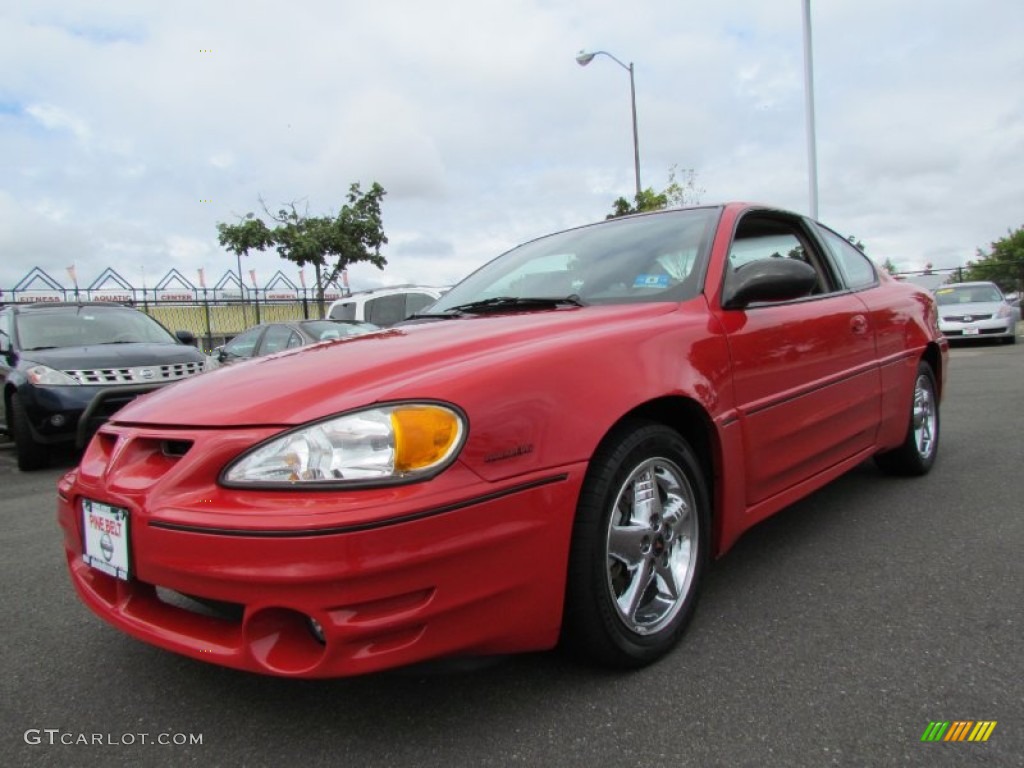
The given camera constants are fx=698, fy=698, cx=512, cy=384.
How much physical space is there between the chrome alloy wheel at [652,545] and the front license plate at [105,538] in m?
1.24

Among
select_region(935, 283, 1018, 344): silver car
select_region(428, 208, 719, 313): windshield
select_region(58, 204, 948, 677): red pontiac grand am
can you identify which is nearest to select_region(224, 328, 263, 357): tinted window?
select_region(428, 208, 719, 313): windshield

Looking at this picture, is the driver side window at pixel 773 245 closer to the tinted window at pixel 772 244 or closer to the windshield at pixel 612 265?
the tinted window at pixel 772 244

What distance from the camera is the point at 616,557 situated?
78.0 inches

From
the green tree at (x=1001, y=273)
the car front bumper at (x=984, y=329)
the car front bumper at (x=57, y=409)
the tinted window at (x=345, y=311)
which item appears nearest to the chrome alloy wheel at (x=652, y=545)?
the car front bumper at (x=57, y=409)

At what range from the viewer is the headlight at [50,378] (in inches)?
223

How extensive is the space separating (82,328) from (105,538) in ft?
18.7

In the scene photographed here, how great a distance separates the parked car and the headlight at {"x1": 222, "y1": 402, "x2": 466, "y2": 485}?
262 inches

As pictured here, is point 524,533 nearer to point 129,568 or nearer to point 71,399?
point 129,568

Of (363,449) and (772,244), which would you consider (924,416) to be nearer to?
(772,244)

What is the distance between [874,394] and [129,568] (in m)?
3.01

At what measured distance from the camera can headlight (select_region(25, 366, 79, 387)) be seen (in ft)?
18.6

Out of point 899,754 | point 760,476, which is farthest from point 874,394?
point 899,754

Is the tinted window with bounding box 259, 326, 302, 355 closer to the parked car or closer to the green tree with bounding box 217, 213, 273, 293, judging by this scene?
the parked car

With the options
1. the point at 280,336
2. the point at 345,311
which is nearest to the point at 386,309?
the point at 345,311
